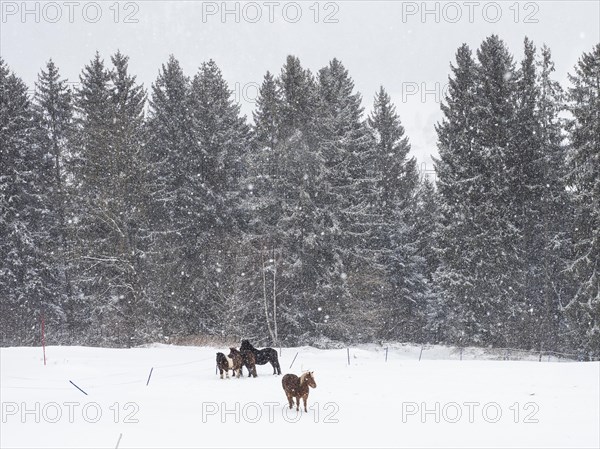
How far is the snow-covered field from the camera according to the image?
9.29m

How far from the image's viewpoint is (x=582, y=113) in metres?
30.3

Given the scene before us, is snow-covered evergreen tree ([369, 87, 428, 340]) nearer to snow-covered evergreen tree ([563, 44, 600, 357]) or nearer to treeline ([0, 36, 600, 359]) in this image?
treeline ([0, 36, 600, 359])

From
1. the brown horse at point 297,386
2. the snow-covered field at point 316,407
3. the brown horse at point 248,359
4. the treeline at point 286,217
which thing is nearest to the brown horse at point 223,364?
the brown horse at point 248,359

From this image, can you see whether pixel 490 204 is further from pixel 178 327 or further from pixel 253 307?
pixel 178 327

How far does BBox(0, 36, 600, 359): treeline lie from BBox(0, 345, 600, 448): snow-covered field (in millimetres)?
13602

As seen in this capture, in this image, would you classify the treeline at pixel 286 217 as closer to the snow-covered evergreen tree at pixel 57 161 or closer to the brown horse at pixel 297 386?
the snow-covered evergreen tree at pixel 57 161

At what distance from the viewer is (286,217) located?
105ft

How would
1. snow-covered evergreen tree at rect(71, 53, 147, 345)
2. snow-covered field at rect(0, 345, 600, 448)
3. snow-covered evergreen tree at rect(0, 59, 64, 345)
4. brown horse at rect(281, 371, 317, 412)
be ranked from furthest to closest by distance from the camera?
snow-covered evergreen tree at rect(0, 59, 64, 345), snow-covered evergreen tree at rect(71, 53, 147, 345), brown horse at rect(281, 371, 317, 412), snow-covered field at rect(0, 345, 600, 448)

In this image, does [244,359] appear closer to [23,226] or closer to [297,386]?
[297,386]

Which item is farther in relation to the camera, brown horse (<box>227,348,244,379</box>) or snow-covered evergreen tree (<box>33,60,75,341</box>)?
snow-covered evergreen tree (<box>33,60,75,341</box>)

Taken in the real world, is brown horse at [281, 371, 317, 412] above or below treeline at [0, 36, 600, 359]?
below

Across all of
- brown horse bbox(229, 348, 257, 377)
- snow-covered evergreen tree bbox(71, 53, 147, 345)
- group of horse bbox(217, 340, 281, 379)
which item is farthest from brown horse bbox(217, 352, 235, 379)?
snow-covered evergreen tree bbox(71, 53, 147, 345)

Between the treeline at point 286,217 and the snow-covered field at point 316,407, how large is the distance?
1360 centimetres

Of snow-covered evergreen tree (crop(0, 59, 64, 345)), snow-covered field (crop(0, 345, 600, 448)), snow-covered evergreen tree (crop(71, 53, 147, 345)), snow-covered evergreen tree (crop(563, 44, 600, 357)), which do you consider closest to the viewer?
snow-covered field (crop(0, 345, 600, 448))
